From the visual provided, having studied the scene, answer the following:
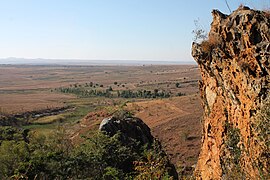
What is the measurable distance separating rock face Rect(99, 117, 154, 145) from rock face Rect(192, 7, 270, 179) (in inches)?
430

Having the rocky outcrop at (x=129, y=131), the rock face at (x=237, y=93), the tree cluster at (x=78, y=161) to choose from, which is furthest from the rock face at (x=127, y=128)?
the rock face at (x=237, y=93)

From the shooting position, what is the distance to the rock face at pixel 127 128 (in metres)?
21.9

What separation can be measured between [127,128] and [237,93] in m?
14.3

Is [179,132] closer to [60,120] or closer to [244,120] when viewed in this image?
[244,120]

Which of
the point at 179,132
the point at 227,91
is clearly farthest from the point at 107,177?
the point at 179,132

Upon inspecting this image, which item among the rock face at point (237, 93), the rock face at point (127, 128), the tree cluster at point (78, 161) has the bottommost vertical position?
the tree cluster at point (78, 161)

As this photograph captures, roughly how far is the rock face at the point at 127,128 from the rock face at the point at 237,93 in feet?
35.8

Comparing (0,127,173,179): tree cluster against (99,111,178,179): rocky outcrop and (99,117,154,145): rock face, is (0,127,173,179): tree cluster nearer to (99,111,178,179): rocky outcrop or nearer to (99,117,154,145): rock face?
(99,111,178,179): rocky outcrop

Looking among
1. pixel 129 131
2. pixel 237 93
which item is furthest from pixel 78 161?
pixel 237 93

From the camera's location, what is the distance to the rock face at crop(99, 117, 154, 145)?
861 inches

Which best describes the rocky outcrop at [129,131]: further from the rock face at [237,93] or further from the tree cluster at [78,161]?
the rock face at [237,93]

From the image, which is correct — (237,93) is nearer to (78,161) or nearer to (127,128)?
(78,161)

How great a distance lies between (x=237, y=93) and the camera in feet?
30.2

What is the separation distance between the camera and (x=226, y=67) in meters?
9.66
